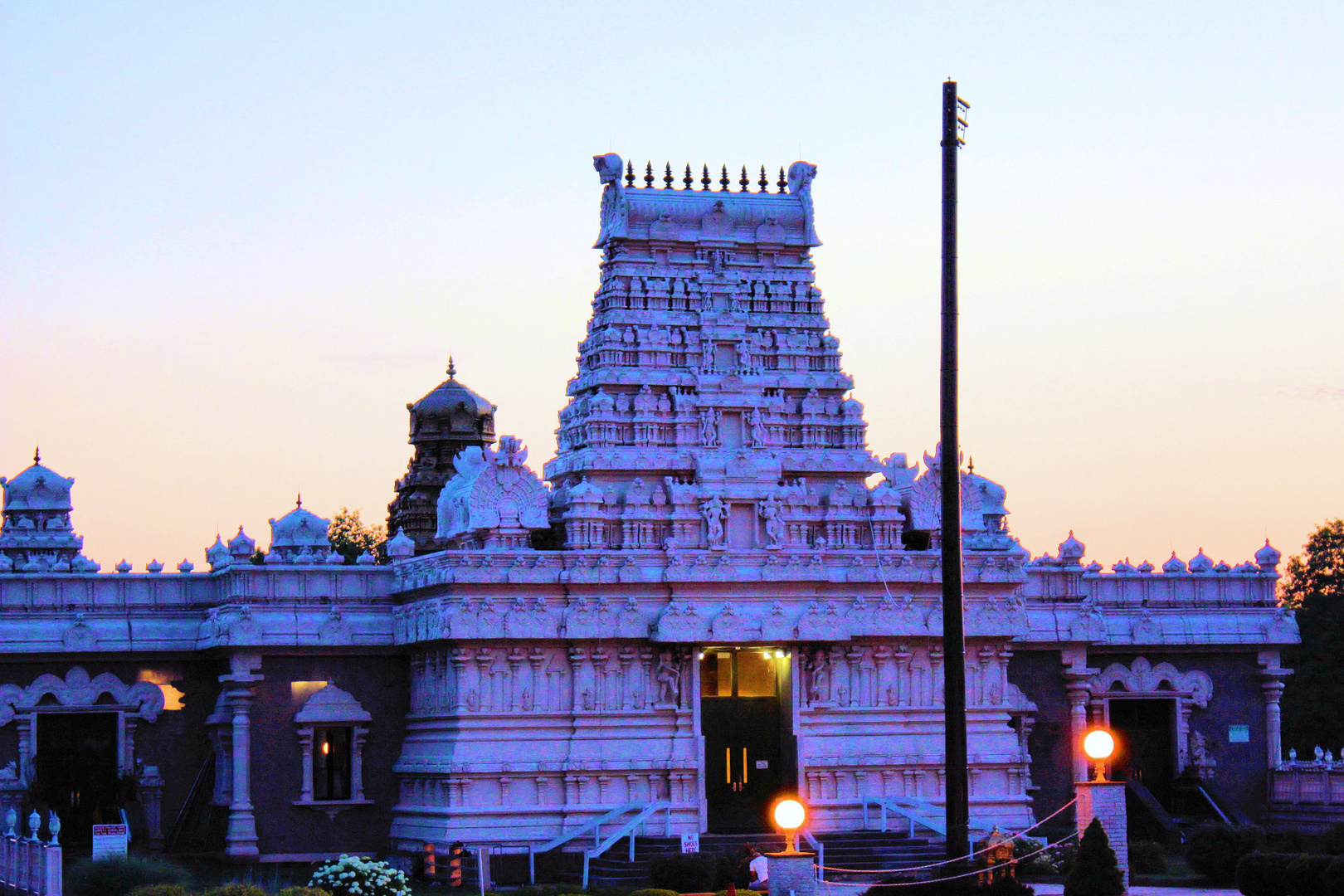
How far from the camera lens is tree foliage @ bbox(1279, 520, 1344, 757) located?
75.3 meters

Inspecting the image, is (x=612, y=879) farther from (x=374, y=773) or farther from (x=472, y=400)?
(x=472, y=400)

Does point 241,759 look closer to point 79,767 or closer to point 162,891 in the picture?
point 79,767

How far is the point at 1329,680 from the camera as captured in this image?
3059 inches

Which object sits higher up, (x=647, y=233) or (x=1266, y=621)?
(x=647, y=233)

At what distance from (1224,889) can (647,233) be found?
67.4ft

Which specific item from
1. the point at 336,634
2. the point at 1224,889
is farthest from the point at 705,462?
the point at 1224,889

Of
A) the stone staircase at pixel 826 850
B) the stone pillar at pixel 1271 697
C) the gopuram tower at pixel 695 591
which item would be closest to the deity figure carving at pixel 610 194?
the gopuram tower at pixel 695 591

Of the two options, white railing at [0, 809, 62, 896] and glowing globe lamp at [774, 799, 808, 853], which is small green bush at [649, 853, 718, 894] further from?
glowing globe lamp at [774, 799, 808, 853]

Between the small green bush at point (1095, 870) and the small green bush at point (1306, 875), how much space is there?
11.6 ft

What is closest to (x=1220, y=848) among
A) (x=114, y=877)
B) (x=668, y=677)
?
(x=668, y=677)

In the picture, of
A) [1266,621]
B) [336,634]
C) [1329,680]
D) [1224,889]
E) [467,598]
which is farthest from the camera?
[1329,680]

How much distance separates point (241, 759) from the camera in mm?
48812

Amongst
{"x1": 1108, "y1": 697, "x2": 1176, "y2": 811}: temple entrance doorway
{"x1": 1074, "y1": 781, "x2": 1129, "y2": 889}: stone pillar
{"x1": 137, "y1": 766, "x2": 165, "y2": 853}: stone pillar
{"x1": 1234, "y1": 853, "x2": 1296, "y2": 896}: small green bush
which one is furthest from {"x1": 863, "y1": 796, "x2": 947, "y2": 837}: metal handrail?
{"x1": 137, "y1": 766, "x2": 165, "y2": 853}: stone pillar

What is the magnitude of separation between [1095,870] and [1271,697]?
2696 cm
